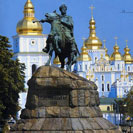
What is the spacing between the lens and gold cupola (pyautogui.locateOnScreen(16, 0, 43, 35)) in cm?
13132

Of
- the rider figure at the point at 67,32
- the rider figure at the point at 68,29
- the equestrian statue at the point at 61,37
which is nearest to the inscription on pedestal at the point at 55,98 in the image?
the equestrian statue at the point at 61,37

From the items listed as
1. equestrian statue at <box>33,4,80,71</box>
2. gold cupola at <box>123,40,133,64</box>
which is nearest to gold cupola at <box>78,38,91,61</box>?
gold cupola at <box>123,40,133,64</box>

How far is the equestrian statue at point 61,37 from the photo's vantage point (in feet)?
111

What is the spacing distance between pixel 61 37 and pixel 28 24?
9859 centimetres

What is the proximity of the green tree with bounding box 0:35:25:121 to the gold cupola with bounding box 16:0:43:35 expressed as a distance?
7478 centimetres

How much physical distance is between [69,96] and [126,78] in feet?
453

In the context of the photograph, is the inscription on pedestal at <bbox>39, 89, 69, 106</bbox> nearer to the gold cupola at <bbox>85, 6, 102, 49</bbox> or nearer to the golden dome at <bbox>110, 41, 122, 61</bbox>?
the gold cupola at <bbox>85, 6, 102, 49</bbox>

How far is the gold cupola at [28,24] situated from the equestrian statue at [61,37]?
3806 inches

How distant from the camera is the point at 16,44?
136125mm

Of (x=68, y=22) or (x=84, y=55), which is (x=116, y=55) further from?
(x=68, y=22)

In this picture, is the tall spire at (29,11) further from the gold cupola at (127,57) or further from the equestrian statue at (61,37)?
the equestrian statue at (61,37)

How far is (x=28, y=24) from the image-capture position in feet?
433

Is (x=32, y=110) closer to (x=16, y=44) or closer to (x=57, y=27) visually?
(x=57, y=27)

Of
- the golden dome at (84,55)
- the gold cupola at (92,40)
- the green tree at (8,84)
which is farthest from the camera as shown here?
the gold cupola at (92,40)
